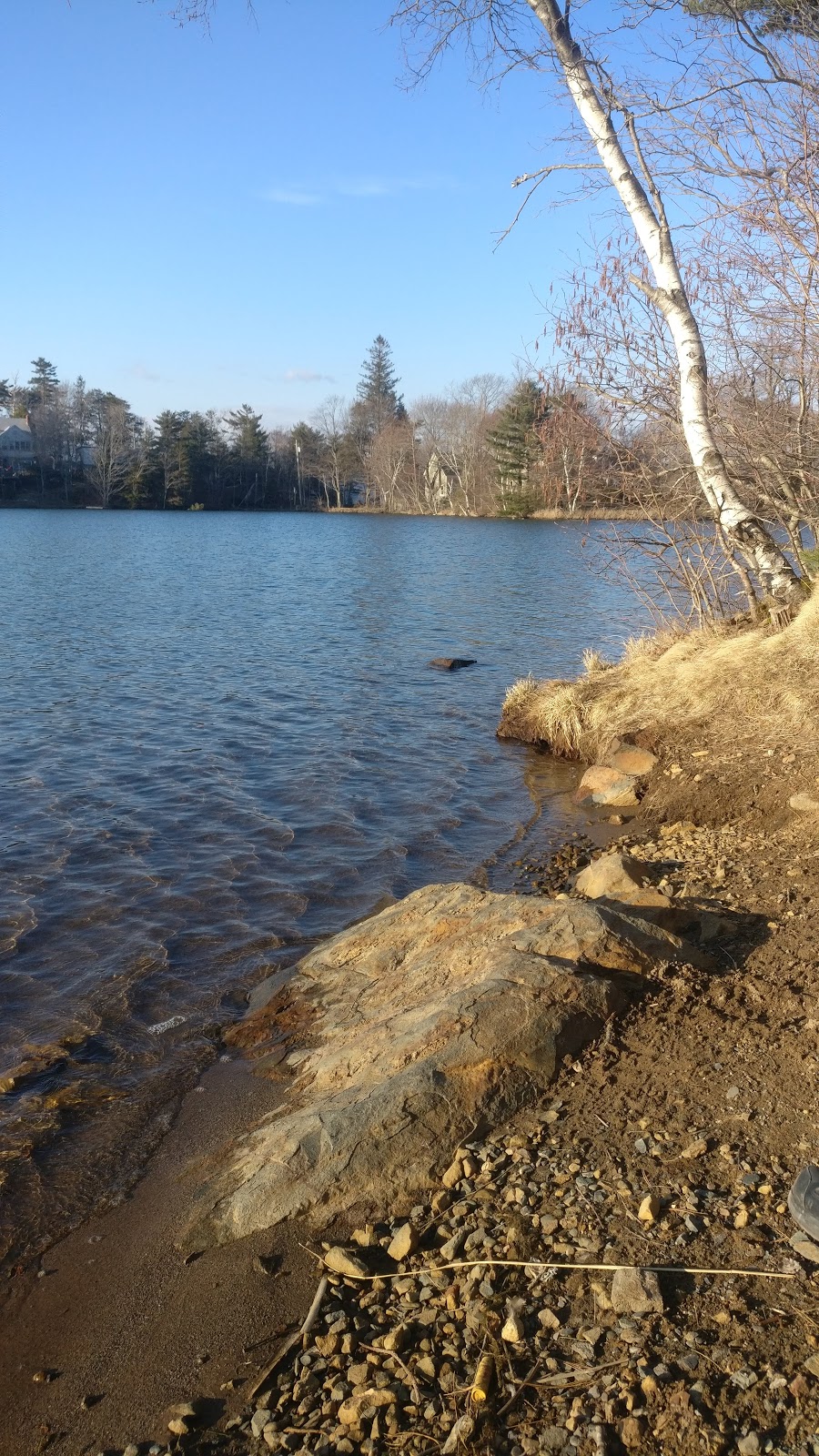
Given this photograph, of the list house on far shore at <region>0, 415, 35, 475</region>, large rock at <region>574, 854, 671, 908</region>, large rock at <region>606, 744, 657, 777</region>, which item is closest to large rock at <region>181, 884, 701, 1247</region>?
large rock at <region>574, 854, 671, 908</region>

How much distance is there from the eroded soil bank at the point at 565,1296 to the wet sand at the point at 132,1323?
0.04 feet

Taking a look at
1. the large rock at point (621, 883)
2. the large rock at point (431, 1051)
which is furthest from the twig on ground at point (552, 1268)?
the large rock at point (621, 883)

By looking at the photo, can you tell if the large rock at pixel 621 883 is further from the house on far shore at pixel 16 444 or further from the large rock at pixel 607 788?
the house on far shore at pixel 16 444

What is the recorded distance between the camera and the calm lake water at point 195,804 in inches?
234

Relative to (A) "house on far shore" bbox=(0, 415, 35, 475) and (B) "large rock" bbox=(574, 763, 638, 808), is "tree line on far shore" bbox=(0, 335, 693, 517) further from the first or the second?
(B) "large rock" bbox=(574, 763, 638, 808)

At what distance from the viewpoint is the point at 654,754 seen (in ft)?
33.5

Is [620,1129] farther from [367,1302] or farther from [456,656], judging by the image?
[456,656]

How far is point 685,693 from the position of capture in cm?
1092

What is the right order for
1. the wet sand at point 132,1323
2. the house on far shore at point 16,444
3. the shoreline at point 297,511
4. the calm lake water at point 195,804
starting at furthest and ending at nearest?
the house on far shore at point 16,444
the shoreline at point 297,511
the calm lake water at point 195,804
the wet sand at point 132,1323

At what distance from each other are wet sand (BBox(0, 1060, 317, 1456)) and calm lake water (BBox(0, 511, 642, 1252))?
1.46 ft

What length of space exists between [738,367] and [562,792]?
5243 mm

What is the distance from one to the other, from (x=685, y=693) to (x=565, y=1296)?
8.45 m

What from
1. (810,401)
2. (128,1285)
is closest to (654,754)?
(810,401)

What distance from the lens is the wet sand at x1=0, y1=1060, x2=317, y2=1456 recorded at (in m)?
3.38
